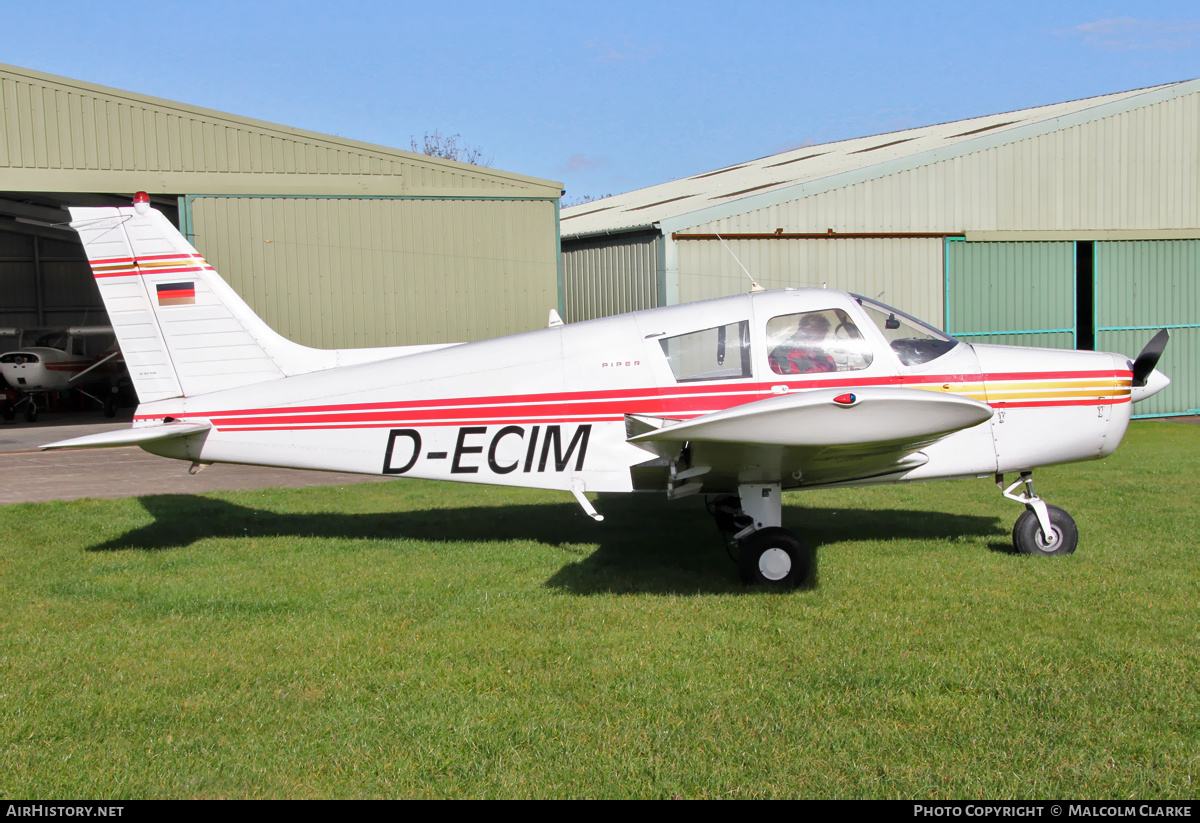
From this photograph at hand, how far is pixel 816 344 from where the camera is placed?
663 cm

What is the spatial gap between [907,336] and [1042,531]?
1831mm

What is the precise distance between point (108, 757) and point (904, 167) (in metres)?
15.3

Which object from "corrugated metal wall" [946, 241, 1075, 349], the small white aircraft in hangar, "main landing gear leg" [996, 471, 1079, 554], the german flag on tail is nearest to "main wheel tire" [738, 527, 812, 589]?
"main landing gear leg" [996, 471, 1079, 554]

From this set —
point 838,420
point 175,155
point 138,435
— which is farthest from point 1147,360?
point 175,155

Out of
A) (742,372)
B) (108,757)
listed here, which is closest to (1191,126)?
(742,372)

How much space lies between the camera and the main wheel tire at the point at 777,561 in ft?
20.7

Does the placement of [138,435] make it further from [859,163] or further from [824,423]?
[859,163]

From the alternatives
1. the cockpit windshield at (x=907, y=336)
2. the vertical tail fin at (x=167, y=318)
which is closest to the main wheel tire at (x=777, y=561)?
the cockpit windshield at (x=907, y=336)

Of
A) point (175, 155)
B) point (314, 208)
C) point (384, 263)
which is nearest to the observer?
point (175, 155)

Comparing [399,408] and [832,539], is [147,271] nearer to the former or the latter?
[399,408]

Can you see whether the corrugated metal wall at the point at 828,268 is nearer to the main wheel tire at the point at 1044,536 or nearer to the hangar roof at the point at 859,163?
the hangar roof at the point at 859,163

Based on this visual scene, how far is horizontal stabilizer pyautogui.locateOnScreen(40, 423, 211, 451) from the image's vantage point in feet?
21.3

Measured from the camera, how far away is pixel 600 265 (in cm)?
1766

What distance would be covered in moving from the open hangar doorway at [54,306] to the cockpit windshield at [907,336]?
70.5 feet
